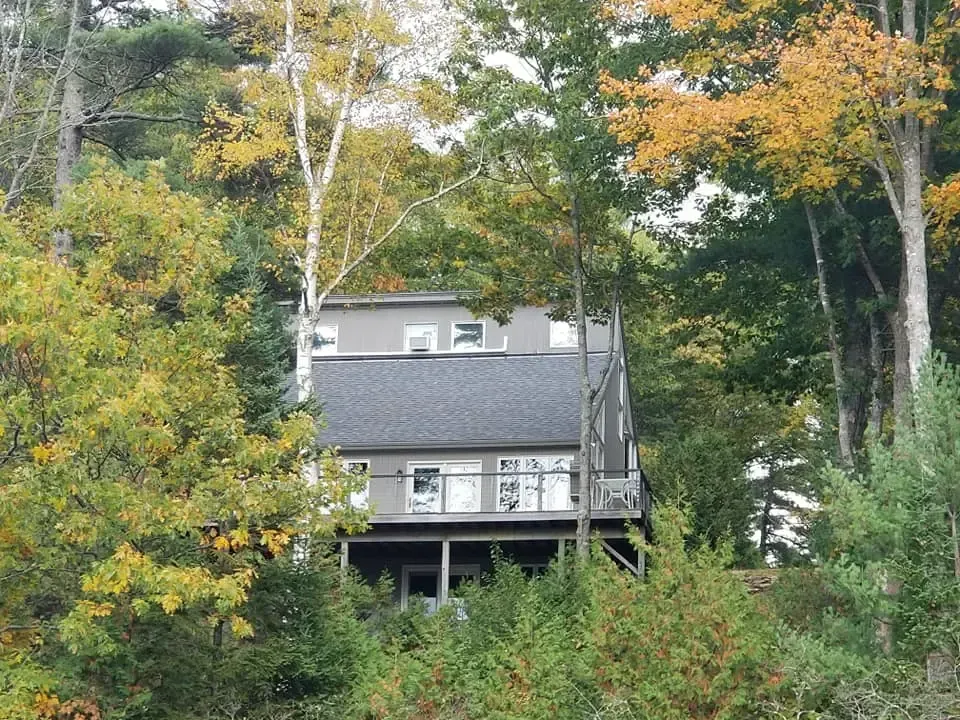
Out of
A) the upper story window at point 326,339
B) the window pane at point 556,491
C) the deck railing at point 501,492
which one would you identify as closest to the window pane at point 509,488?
the deck railing at point 501,492

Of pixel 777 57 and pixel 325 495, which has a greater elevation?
pixel 777 57

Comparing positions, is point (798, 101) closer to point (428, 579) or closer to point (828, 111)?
point (828, 111)

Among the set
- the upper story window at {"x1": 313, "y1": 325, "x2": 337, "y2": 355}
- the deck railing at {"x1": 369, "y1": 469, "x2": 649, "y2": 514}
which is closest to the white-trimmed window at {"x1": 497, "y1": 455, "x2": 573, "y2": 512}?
the deck railing at {"x1": 369, "y1": 469, "x2": 649, "y2": 514}

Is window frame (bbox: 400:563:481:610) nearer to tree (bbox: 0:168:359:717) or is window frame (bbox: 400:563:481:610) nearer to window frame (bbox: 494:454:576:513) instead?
window frame (bbox: 494:454:576:513)

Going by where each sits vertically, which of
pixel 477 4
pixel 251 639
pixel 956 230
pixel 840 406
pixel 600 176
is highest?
pixel 477 4

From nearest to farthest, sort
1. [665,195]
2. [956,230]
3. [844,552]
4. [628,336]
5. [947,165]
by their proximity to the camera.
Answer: [844,552]
[956,230]
[947,165]
[665,195]
[628,336]

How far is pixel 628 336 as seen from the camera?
41906 millimetres

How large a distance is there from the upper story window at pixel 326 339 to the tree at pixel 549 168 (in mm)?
10152

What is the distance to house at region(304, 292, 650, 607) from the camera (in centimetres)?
2520

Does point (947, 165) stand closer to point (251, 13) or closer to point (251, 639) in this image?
point (251, 13)

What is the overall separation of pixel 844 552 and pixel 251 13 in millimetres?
14602

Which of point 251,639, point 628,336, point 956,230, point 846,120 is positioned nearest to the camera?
point 251,639

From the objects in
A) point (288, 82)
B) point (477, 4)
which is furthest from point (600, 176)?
point (288, 82)

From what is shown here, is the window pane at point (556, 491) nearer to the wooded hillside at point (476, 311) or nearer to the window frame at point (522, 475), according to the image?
the window frame at point (522, 475)
